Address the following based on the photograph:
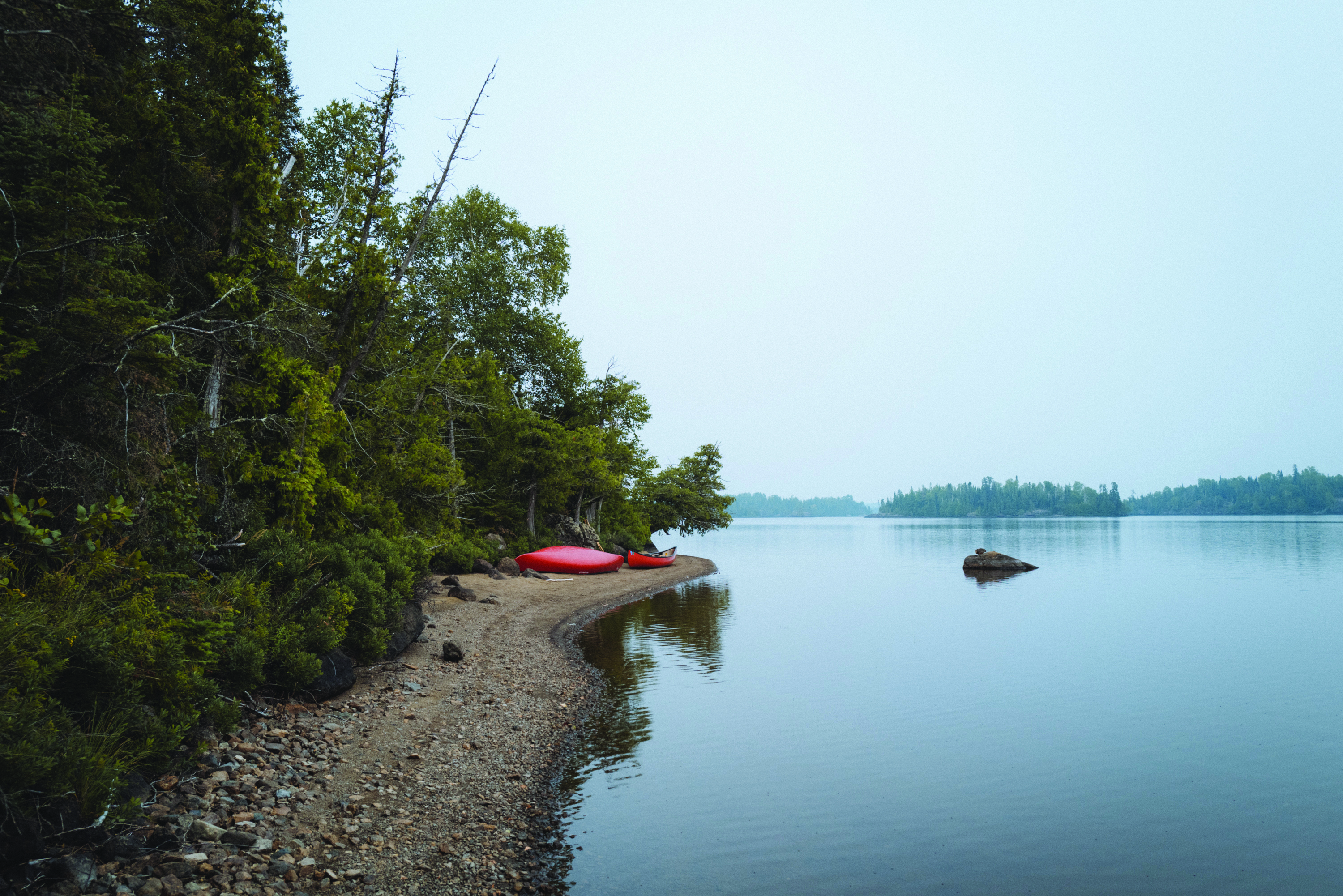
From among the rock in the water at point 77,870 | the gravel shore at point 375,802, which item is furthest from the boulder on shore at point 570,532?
the rock in the water at point 77,870

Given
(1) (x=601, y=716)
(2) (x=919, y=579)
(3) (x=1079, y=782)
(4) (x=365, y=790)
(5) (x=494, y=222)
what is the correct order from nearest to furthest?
1. (4) (x=365, y=790)
2. (3) (x=1079, y=782)
3. (1) (x=601, y=716)
4. (5) (x=494, y=222)
5. (2) (x=919, y=579)

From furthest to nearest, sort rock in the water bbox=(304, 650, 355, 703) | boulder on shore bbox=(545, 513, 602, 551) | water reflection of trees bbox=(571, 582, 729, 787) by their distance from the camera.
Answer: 1. boulder on shore bbox=(545, 513, 602, 551)
2. water reflection of trees bbox=(571, 582, 729, 787)
3. rock in the water bbox=(304, 650, 355, 703)

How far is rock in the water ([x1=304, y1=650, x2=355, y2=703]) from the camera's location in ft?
33.6

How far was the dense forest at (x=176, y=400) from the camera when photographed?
614 cm

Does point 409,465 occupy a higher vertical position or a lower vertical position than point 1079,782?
higher

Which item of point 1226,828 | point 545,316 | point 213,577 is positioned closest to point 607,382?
point 545,316

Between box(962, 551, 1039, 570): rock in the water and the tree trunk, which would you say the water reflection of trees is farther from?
box(962, 551, 1039, 570): rock in the water

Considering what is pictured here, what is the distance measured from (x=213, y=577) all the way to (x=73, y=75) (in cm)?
701

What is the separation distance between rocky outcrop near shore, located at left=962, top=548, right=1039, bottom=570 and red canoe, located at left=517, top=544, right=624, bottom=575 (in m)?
22.8

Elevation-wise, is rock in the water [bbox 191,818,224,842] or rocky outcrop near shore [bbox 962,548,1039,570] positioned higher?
rock in the water [bbox 191,818,224,842]

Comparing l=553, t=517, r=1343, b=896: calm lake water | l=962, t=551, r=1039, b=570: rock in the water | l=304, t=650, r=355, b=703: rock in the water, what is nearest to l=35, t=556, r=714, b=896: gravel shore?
l=304, t=650, r=355, b=703: rock in the water

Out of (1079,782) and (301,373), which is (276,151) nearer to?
(301,373)

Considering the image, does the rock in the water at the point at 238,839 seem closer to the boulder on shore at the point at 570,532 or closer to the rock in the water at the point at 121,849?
the rock in the water at the point at 121,849

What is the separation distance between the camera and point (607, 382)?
4212 cm
